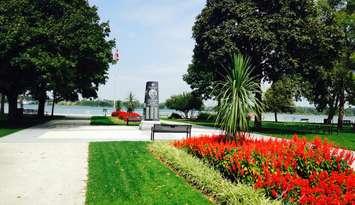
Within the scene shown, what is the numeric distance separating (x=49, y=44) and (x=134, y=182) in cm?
2278

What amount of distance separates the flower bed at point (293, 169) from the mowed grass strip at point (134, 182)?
1134mm

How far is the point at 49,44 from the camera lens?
105 ft

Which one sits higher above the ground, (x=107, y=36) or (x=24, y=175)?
(x=107, y=36)

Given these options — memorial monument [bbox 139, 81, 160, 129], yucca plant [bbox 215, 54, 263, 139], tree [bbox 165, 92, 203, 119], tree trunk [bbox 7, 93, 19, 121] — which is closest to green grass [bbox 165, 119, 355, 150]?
memorial monument [bbox 139, 81, 160, 129]

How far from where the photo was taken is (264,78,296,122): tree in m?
34.6

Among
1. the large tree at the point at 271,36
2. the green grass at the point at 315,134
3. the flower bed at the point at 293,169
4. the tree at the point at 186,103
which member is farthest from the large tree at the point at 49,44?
the tree at the point at 186,103

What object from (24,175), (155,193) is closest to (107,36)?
(24,175)

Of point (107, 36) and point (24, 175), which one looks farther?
point (107, 36)

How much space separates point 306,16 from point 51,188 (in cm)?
2973

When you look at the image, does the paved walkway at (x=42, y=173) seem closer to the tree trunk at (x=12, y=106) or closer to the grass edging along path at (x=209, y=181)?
the grass edging along path at (x=209, y=181)

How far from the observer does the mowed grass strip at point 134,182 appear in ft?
30.9

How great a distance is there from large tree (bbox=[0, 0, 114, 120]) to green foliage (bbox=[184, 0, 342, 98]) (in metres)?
8.50

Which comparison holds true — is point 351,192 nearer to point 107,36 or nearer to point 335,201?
point 335,201

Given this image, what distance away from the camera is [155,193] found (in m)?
9.98
